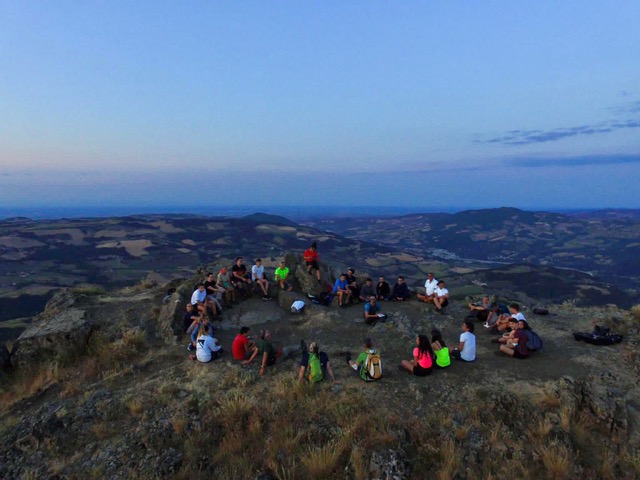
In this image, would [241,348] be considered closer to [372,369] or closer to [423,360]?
[372,369]

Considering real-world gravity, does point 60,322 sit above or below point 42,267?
above

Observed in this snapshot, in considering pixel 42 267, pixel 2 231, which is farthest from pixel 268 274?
pixel 2 231

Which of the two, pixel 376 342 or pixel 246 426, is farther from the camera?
pixel 376 342

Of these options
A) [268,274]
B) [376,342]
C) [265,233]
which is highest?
[268,274]

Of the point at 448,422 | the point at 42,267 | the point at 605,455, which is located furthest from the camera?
the point at 42,267

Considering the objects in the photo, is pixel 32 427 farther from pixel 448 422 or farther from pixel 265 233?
pixel 265 233

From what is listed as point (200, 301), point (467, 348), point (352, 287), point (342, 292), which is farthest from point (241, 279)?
point (467, 348)
